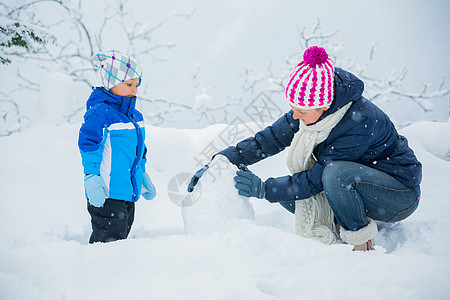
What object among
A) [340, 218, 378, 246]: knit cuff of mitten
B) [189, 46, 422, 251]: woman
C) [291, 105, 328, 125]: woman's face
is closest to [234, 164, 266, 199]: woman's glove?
[189, 46, 422, 251]: woman

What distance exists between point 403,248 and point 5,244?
2272 millimetres

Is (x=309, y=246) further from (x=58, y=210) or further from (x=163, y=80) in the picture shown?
(x=163, y=80)

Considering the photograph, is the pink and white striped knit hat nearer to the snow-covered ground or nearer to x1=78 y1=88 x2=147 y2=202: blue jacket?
the snow-covered ground

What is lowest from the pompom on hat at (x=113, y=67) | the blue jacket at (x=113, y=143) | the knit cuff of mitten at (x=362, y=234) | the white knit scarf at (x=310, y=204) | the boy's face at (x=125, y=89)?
the knit cuff of mitten at (x=362, y=234)

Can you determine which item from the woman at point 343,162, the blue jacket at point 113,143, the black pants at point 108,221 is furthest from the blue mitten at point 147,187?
the woman at point 343,162

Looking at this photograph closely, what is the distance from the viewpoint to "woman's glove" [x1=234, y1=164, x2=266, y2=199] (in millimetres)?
1650

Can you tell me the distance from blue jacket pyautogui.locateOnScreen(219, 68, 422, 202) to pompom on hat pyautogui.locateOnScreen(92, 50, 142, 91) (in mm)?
1128

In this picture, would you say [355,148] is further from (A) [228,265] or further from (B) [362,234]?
(A) [228,265]

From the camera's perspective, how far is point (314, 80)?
156 centimetres

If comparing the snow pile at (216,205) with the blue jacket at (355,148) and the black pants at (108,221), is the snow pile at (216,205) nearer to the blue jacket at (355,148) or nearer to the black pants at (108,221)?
the blue jacket at (355,148)

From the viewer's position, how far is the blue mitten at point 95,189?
5.39ft

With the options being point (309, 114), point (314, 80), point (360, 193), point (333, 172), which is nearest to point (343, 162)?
point (333, 172)

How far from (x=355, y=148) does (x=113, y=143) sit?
1427 mm

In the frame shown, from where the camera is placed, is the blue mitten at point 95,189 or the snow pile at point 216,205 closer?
the snow pile at point 216,205
